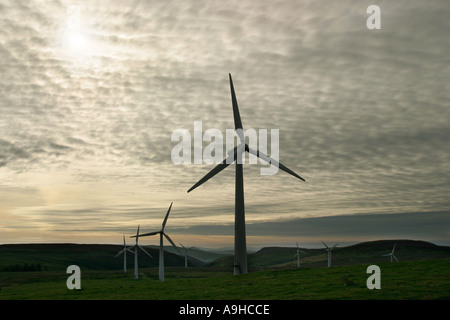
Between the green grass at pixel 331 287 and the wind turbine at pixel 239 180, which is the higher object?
the wind turbine at pixel 239 180

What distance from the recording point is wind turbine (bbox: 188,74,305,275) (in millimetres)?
47938

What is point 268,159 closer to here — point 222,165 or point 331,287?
point 222,165

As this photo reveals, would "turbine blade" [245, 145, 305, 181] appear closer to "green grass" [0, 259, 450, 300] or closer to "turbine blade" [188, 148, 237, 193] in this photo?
"turbine blade" [188, 148, 237, 193]

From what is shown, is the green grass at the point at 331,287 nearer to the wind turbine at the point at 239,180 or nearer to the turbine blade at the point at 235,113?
the wind turbine at the point at 239,180

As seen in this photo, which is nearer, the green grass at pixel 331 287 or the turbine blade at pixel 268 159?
the green grass at pixel 331 287

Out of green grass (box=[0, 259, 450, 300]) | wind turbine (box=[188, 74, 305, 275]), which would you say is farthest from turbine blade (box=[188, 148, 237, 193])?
green grass (box=[0, 259, 450, 300])

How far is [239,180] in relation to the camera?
164ft

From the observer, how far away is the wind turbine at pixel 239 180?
47938 millimetres

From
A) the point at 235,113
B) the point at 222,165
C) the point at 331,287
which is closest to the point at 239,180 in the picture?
the point at 222,165

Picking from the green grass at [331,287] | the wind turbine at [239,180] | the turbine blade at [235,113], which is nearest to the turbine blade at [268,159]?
the wind turbine at [239,180]

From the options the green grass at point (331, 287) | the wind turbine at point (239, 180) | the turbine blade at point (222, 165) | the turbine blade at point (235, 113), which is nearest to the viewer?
the green grass at point (331, 287)
